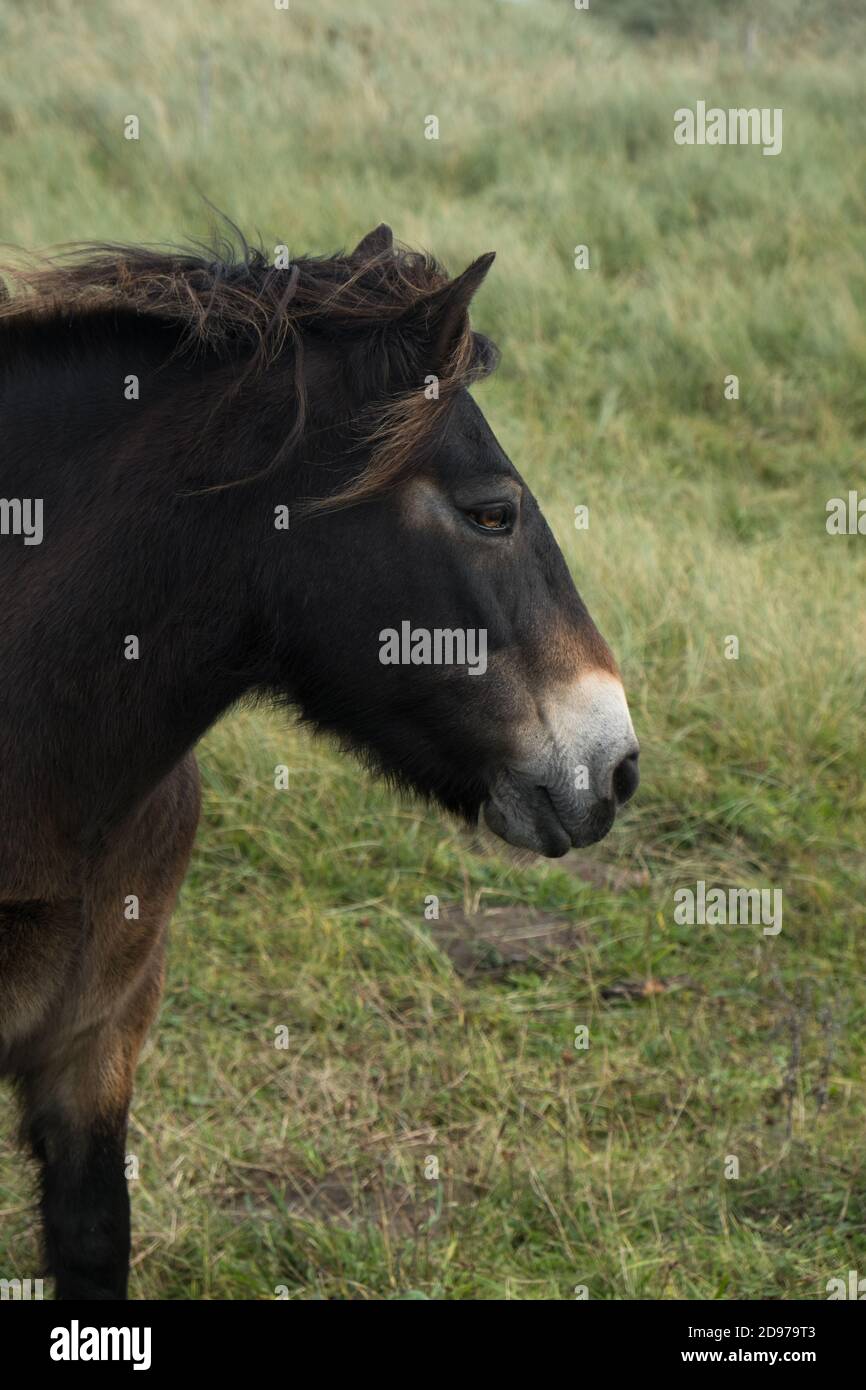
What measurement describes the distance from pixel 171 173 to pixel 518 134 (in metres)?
3.63

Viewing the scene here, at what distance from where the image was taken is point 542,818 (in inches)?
107

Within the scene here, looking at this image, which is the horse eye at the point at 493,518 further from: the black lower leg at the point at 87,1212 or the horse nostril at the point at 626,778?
the black lower leg at the point at 87,1212

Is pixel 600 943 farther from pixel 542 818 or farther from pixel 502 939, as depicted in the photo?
pixel 542 818

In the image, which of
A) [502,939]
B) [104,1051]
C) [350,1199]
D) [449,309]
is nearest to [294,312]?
[449,309]

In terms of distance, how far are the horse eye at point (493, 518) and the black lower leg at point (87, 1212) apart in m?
1.64

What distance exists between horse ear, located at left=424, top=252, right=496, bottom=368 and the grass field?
1.07 metres

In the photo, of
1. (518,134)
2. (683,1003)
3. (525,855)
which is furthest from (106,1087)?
(518,134)

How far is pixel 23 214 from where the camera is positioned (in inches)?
438

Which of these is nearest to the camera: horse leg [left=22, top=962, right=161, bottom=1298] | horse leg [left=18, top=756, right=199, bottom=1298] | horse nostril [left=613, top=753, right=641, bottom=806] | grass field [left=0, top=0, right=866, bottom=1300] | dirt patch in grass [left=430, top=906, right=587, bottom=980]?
horse nostril [left=613, top=753, right=641, bottom=806]

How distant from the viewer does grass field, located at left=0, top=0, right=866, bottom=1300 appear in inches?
141

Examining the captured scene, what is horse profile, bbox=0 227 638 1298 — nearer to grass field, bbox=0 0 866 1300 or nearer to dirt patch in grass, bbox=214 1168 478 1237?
grass field, bbox=0 0 866 1300

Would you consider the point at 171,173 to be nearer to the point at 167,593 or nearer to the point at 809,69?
the point at 809,69

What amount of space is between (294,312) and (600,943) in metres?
2.75

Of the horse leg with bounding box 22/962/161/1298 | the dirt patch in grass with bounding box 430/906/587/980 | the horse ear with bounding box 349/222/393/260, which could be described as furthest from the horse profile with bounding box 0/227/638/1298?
the dirt patch in grass with bounding box 430/906/587/980
